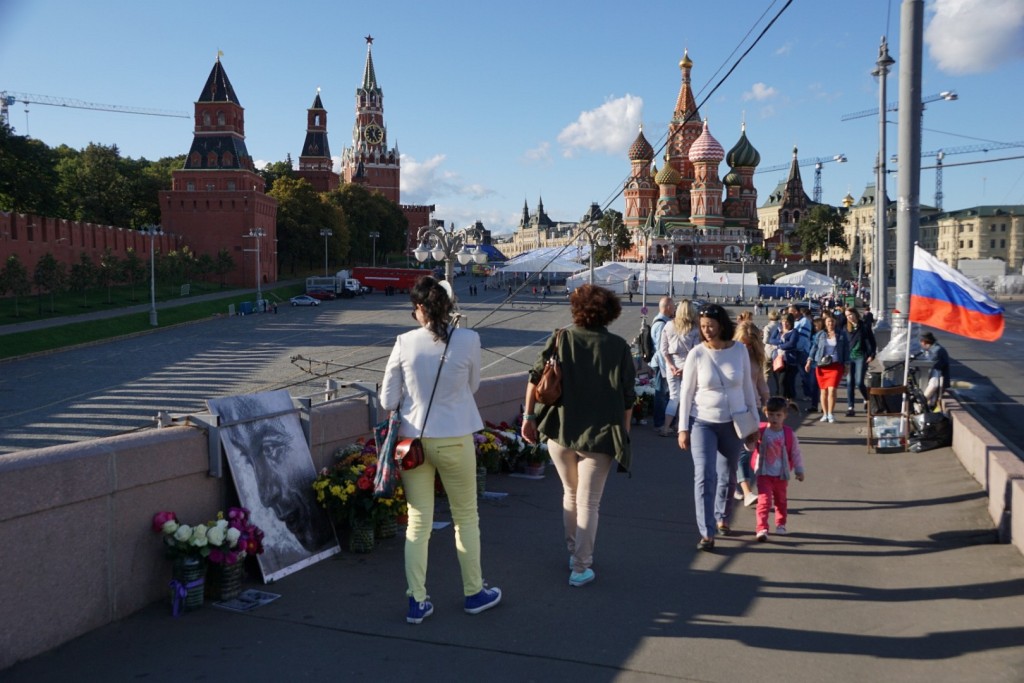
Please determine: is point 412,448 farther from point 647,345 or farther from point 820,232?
point 820,232

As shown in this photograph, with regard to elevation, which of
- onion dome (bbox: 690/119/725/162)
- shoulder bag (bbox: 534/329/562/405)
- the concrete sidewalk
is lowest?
the concrete sidewalk

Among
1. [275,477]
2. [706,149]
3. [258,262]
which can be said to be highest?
[706,149]

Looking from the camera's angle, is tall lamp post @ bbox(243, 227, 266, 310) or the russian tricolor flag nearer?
the russian tricolor flag

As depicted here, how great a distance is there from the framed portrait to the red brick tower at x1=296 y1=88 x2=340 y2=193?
116 meters

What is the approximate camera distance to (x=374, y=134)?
13888 centimetres

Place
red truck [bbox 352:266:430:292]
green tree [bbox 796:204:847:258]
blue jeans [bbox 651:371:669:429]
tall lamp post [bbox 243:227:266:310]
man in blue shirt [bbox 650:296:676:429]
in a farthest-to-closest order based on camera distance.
A: 1. green tree [bbox 796:204:847:258]
2. red truck [bbox 352:266:430:292]
3. tall lamp post [bbox 243:227:266:310]
4. blue jeans [bbox 651:371:669:429]
5. man in blue shirt [bbox 650:296:676:429]

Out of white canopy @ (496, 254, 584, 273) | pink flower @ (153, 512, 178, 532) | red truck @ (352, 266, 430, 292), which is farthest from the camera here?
red truck @ (352, 266, 430, 292)

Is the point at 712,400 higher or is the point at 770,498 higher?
the point at 712,400

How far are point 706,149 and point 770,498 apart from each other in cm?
10025

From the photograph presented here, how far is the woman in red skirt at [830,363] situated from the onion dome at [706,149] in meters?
94.1

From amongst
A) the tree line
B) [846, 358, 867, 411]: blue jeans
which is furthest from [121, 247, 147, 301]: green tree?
[846, 358, 867, 411]: blue jeans

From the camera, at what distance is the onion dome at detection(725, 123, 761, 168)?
110 metres

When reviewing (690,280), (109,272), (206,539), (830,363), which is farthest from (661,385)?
(109,272)

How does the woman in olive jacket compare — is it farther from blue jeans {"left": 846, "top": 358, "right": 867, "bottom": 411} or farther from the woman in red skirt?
blue jeans {"left": 846, "top": 358, "right": 867, "bottom": 411}
